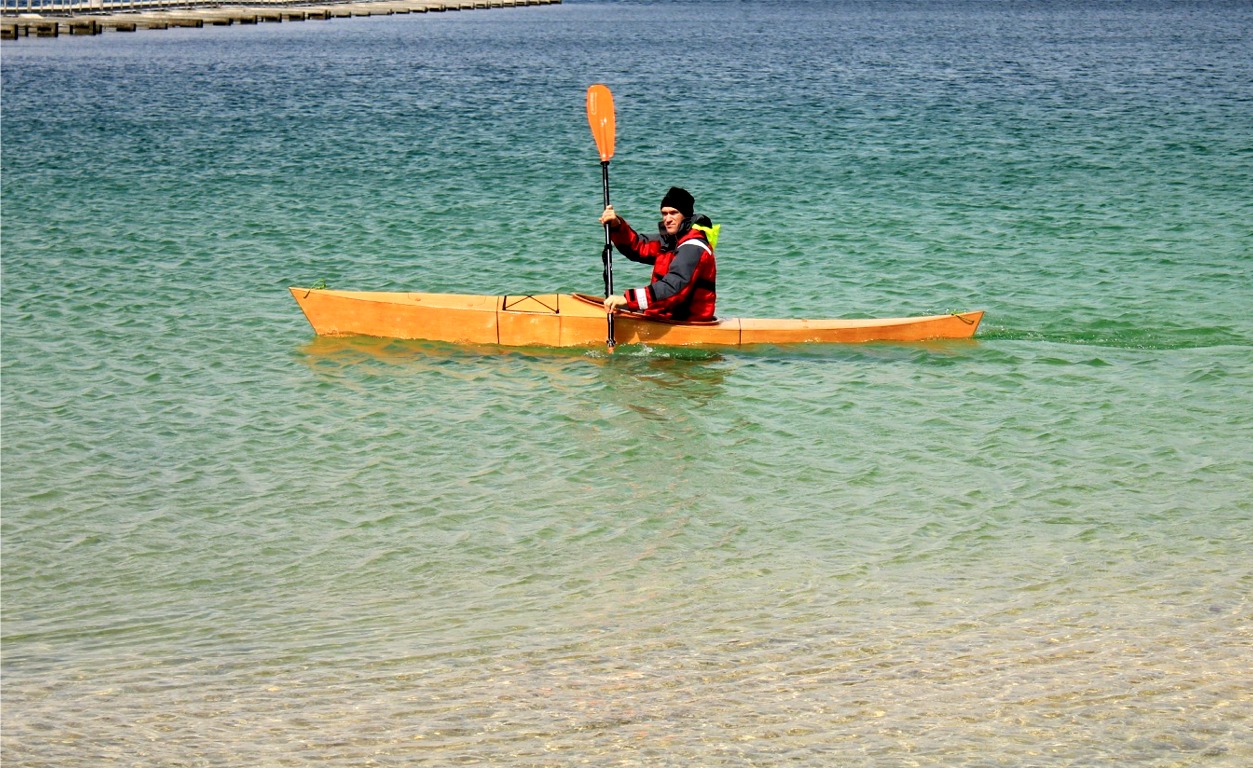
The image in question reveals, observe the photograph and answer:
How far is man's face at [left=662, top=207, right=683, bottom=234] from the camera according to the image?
12250 millimetres

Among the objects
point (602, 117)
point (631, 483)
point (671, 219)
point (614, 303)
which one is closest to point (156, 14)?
point (602, 117)

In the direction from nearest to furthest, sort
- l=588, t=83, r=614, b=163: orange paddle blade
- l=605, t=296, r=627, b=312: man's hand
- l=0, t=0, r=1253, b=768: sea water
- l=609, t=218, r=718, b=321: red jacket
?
l=0, t=0, r=1253, b=768: sea water, l=609, t=218, r=718, b=321: red jacket, l=605, t=296, r=627, b=312: man's hand, l=588, t=83, r=614, b=163: orange paddle blade

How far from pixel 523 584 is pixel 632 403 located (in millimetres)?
4071

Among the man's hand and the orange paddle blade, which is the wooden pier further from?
the man's hand

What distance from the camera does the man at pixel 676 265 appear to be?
40.3ft

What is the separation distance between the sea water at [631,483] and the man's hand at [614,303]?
584 mm

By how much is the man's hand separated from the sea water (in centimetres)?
58

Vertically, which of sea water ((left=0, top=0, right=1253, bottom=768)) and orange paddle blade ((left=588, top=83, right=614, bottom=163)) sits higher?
orange paddle blade ((left=588, top=83, right=614, bottom=163))

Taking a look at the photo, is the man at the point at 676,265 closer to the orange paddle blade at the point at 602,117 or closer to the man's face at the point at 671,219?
the man's face at the point at 671,219

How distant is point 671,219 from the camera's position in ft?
40.4

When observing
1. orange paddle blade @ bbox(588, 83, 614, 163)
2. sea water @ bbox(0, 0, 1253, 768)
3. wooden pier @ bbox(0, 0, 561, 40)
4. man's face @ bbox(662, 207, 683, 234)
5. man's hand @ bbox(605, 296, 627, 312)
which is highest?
wooden pier @ bbox(0, 0, 561, 40)

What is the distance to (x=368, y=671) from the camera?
255 inches

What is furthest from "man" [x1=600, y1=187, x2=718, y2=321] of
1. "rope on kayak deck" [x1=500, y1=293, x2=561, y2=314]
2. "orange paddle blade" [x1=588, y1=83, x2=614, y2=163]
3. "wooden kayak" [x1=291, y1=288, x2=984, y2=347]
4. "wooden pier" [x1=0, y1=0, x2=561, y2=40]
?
"wooden pier" [x1=0, y1=0, x2=561, y2=40]

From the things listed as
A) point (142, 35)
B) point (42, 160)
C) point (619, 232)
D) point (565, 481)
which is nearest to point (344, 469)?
point (565, 481)
